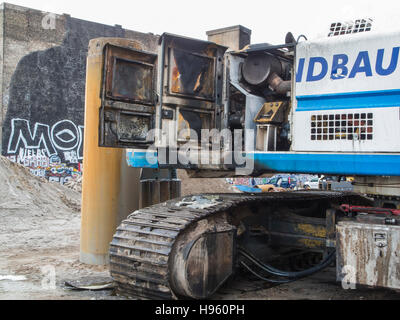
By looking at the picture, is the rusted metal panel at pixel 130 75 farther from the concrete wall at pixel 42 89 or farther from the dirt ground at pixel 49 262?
the concrete wall at pixel 42 89

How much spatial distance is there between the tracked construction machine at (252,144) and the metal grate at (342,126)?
0.03 feet

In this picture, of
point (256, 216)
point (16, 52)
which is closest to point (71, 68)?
point (16, 52)

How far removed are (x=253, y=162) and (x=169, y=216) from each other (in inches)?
42.1

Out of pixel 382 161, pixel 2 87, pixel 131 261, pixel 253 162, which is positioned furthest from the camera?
pixel 2 87

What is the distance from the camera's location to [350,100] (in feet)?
16.4

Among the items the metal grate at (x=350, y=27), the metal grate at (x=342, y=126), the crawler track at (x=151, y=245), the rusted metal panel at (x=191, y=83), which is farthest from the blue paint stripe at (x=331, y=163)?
the metal grate at (x=350, y=27)

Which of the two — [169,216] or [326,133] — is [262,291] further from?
[326,133]

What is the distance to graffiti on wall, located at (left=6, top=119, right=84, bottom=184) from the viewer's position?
26438mm

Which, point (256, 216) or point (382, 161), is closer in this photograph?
point (382, 161)

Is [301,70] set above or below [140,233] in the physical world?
above

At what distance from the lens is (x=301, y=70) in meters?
5.29

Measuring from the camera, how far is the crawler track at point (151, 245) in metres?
4.87

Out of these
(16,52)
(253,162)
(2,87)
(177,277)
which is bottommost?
(177,277)

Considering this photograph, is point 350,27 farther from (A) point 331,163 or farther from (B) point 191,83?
(B) point 191,83
